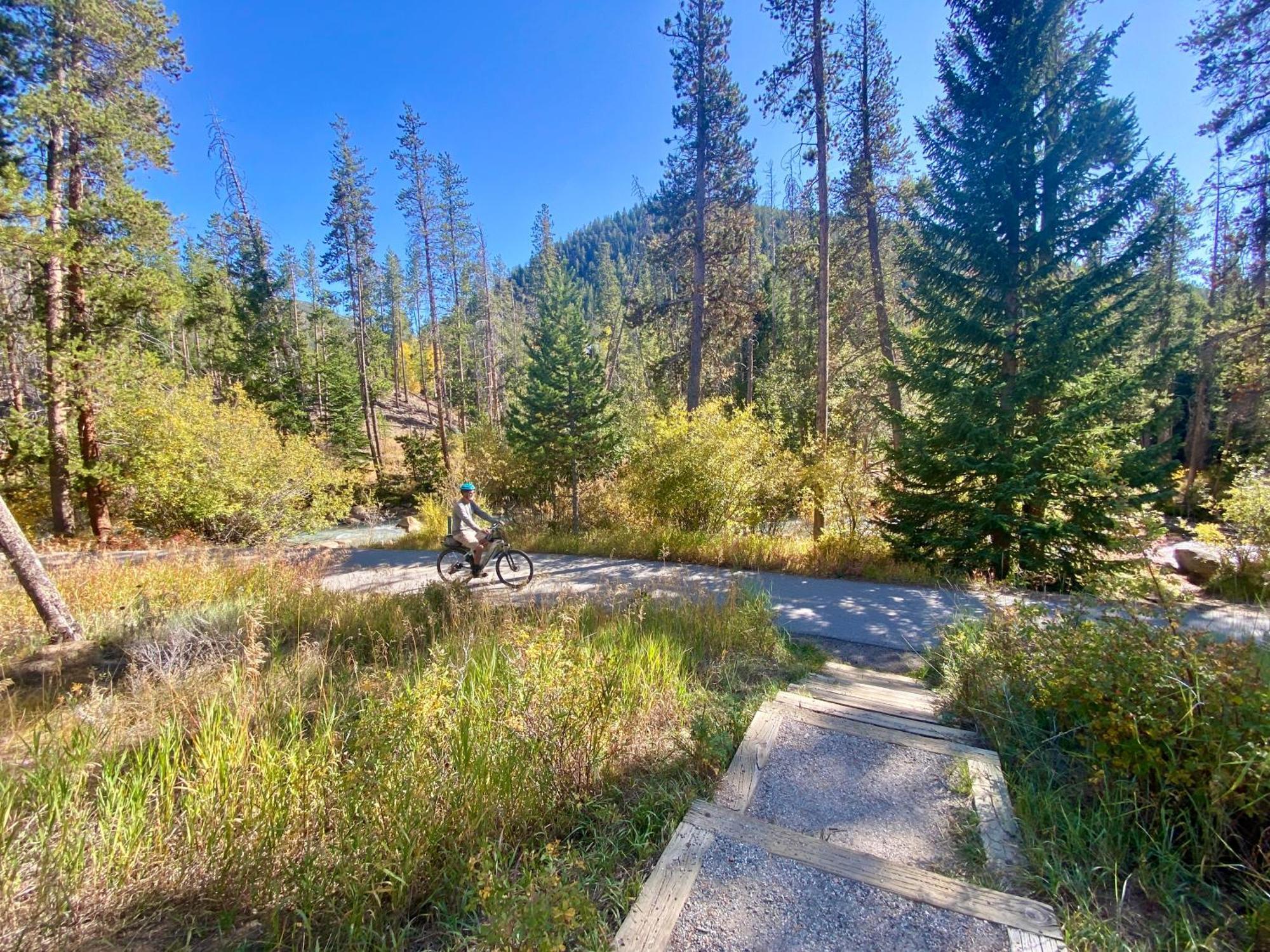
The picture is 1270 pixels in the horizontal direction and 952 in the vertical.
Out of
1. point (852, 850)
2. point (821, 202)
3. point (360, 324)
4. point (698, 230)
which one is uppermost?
point (360, 324)

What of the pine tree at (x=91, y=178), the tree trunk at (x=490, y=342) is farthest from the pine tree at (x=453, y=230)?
the pine tree at (x=91, y=178)

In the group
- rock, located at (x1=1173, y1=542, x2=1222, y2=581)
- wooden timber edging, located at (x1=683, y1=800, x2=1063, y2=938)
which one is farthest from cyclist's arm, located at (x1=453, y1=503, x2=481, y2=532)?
rock, located at (x1=1173, y1=542, x2=1222, y2=581)

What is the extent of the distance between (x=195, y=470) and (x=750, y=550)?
1356 centimetres

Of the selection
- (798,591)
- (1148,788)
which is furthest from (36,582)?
(798,591)

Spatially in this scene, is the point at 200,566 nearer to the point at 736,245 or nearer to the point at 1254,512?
the point at 736,245

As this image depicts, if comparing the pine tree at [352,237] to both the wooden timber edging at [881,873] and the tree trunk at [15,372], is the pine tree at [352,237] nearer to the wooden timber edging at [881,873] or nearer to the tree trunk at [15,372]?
the tree trunk at [15,372]

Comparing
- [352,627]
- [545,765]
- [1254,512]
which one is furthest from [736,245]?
[545,765]

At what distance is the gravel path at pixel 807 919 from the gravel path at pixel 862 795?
0.30 metres

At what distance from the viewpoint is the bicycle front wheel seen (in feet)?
25.1

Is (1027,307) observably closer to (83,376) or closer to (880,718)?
(880,718)

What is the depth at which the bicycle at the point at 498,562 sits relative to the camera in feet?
24.8

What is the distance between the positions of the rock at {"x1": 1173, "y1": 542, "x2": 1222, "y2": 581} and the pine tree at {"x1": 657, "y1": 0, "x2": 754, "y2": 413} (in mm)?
10550

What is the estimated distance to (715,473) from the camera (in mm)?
10508

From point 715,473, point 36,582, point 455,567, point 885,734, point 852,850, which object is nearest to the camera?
point 852,850
